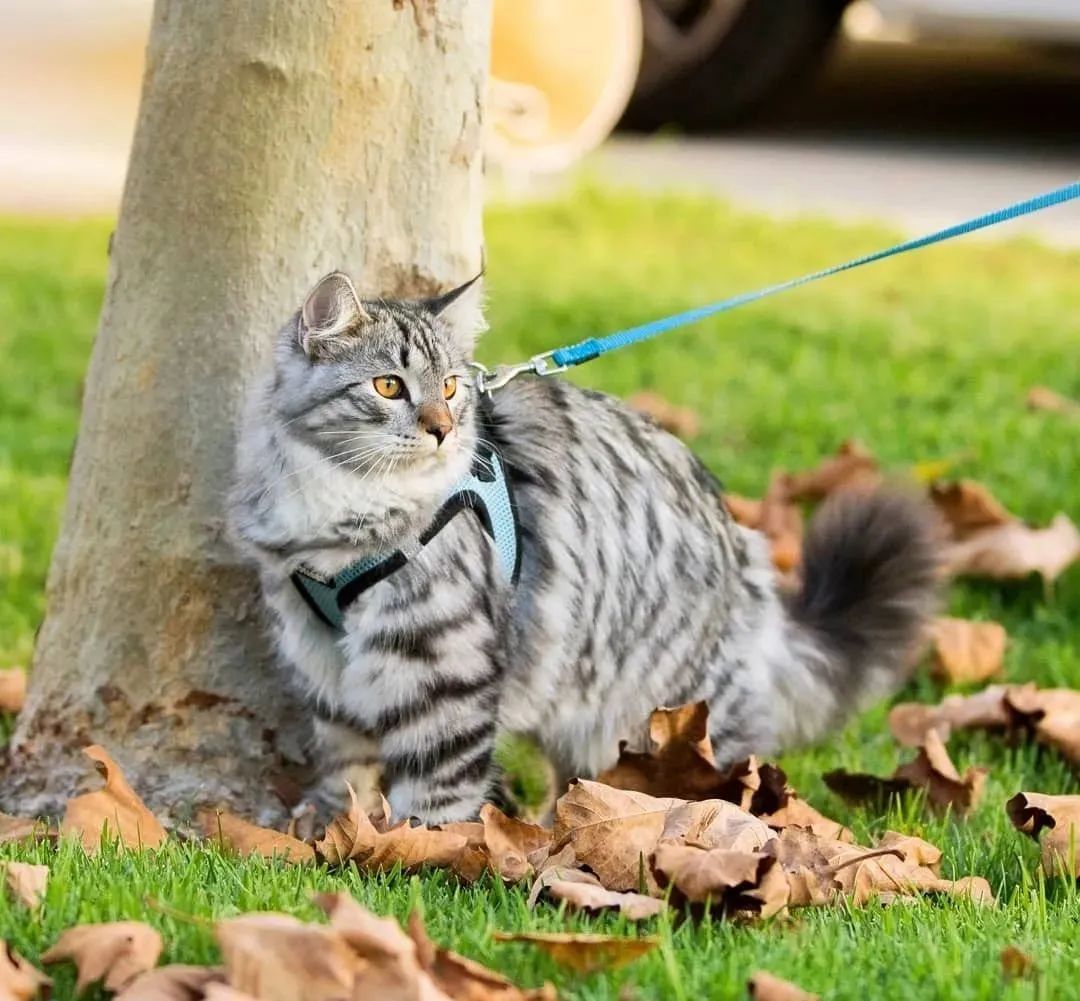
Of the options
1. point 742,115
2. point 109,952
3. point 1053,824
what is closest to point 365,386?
point 109,952

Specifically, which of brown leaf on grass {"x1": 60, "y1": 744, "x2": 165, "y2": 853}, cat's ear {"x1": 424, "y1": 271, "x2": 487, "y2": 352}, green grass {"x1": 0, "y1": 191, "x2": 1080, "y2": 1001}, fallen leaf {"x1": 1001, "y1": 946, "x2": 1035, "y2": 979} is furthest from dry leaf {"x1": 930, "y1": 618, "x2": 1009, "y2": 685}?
brown leaf on grass {"x1": 60, "y1": 744, "x2": 165, "y2": 853}

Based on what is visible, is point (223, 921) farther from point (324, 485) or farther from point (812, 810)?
point (812, 810)

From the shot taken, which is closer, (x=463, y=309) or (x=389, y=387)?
(x=389, y=387)

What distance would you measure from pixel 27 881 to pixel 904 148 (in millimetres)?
8766

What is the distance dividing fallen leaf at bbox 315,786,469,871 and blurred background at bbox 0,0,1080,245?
196 inches

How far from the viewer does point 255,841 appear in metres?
3.13

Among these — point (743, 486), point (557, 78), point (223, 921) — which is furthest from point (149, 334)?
point (557, 78)

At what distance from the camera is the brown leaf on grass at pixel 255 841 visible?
3031 millimetres

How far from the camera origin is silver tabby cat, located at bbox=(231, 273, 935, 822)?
10.5 ft

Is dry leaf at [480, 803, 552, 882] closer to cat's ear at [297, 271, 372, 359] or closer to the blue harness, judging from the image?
the blue harness

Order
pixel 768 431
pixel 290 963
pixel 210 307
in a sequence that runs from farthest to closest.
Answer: pixel 768 431 < pixel 210 307 < pixel 290 963

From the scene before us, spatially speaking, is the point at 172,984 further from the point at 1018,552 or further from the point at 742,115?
the point at 742,115

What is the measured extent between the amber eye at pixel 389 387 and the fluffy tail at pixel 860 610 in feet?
3.73

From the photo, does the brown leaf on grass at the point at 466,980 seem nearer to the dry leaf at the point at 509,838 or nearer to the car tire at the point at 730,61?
the dry leaf at the point at 509,838
